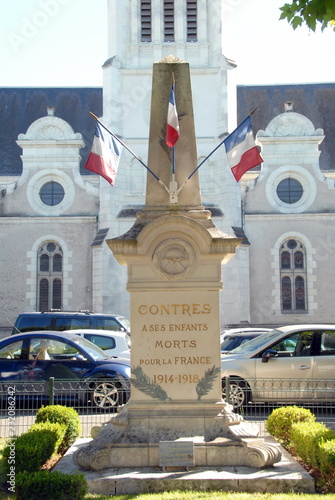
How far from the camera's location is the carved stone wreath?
833 centimetres

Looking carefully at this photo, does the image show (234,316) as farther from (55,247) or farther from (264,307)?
(55,247)

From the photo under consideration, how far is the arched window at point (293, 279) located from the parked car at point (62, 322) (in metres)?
10.3

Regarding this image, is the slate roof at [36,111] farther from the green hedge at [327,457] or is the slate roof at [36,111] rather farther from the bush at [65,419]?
the green hedge at [327,457]

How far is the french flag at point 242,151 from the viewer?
32.7ft

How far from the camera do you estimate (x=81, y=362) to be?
13.3m

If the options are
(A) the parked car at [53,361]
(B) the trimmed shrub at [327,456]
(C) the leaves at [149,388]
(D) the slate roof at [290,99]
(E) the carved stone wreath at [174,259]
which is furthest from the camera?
(D) the slate roof at [290,99]

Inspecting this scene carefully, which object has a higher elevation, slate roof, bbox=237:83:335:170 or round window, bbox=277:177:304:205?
slate roof, bbox=237:83:335:170

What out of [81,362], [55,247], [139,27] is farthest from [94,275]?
[81,362]

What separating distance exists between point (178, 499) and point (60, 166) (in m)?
22.6

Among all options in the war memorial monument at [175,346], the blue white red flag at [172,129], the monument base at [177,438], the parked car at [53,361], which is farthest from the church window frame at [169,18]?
the monument base at [177,438]

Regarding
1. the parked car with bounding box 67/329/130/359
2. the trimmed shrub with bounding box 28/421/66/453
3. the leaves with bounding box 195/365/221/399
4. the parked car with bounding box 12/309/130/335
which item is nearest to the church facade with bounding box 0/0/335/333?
the parked car with bounding box 12/309/130/335

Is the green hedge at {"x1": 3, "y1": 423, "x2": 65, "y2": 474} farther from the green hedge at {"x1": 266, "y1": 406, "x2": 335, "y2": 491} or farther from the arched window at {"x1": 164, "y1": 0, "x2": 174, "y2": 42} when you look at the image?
the arched window at {"x1": 164, "y1": 0, "x2": 174, "y2": 42}

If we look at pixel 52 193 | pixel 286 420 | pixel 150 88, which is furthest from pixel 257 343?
pixel 52 193

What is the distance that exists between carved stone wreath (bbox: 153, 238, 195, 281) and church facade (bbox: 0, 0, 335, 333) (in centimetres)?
1770
